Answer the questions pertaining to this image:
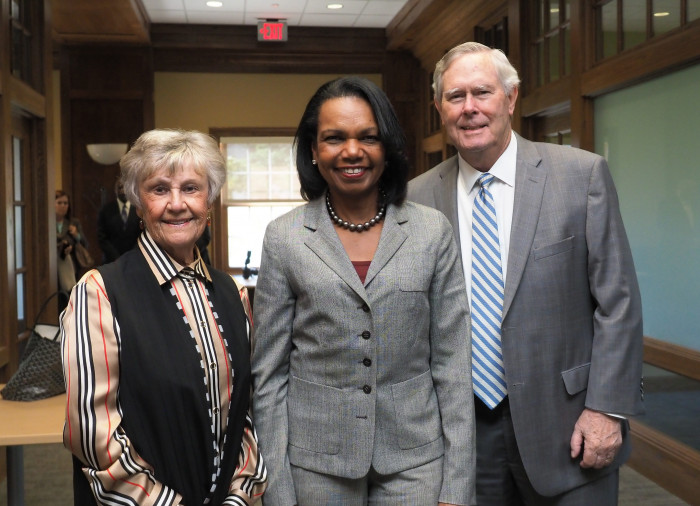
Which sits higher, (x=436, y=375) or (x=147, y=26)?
(x=147, y=26)

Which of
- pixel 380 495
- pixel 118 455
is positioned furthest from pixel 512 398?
pixel 118 455

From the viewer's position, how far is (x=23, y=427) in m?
2.30

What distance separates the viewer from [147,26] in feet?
27.9

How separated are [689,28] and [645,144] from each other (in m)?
0.73

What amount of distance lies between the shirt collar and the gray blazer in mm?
341

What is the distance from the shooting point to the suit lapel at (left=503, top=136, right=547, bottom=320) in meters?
1.81

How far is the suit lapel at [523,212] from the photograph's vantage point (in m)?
1.81

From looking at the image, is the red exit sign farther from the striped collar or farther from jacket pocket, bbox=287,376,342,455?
jacket pocket, bbox=287,376,342,455

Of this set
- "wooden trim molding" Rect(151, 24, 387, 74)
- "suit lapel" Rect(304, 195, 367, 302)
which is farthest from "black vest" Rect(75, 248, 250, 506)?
"wooden trim molding" Rect(151, 24, 387, 74)

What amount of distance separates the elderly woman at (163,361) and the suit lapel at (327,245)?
8.3 inches

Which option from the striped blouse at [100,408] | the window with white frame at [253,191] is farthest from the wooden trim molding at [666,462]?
the window with white frame at [253,191]

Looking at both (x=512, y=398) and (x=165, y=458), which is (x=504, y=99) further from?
(x=165, y=458)

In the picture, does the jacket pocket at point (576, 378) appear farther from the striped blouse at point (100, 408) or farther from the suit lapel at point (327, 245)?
the striped blouse at point (100, 408)

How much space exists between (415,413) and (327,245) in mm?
392
